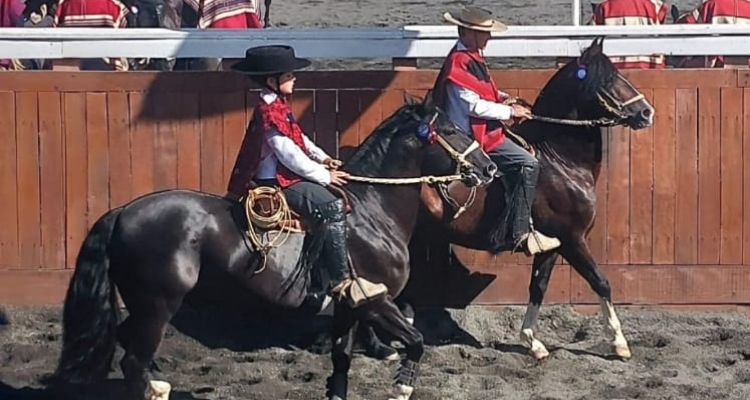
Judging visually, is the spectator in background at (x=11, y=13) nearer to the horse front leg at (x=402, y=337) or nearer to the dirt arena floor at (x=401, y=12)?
the horse front leg at (x=402, y=337)

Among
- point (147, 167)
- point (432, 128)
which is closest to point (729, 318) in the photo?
point (432, 128)

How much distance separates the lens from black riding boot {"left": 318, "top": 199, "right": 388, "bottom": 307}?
850 centimetres

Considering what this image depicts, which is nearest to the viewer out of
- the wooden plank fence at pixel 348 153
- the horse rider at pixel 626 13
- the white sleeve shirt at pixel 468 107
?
the white sleeve shirt at pixel 468 107

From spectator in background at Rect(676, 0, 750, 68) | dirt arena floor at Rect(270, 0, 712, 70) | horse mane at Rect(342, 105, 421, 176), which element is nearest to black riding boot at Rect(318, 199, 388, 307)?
horse mane at Rect(342, 105, 421, 176)

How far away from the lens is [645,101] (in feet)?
34.2

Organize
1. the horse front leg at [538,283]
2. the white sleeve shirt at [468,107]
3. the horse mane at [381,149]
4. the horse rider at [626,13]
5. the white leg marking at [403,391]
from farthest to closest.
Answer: the horse rider at [626,13] → the horse front leg at [538,283] → the white sleeve shirt at [468,107] → the horse mane at [381,149] → the white leg marking at [403,391]

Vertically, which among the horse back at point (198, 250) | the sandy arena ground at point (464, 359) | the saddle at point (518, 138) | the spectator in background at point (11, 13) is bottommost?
the sandy arena ground at point (464, 359)

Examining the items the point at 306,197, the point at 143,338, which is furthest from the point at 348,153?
the point at 143,338

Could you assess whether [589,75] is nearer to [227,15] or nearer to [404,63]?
[404,63]

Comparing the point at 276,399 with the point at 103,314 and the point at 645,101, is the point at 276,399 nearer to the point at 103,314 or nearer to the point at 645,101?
the point at 103,314

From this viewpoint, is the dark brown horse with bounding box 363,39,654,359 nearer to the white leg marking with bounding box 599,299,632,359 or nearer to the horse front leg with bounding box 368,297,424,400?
the white leg marking with bounding box 599,299,632,359

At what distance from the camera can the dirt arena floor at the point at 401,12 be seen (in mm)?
19766

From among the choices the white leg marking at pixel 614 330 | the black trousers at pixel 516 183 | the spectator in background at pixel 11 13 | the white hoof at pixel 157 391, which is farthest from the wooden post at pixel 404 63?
the spectator in background at pixel 11 13

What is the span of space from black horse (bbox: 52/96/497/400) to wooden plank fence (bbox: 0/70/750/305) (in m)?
2.06
